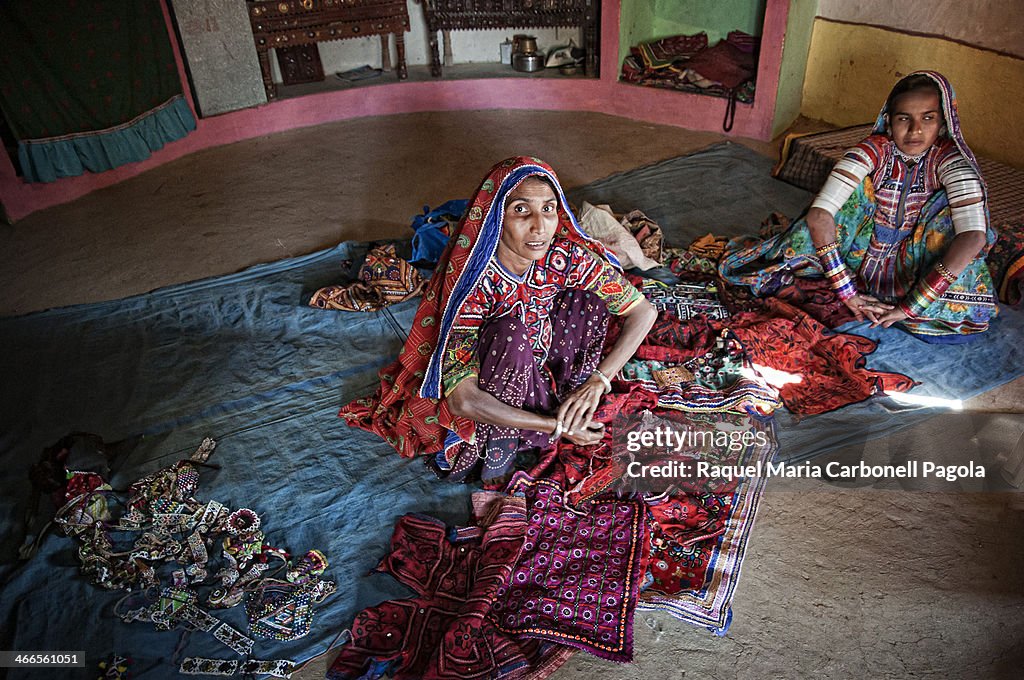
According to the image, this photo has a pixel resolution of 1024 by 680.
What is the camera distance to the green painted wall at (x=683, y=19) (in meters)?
6.06

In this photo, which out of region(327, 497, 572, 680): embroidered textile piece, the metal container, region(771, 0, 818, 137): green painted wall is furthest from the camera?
the metal container

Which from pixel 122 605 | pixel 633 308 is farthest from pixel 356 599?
pixel 633 308

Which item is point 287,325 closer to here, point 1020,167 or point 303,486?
point 303,486

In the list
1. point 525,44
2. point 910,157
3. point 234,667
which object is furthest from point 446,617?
point 525,44

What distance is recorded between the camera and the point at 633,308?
9.14 ft

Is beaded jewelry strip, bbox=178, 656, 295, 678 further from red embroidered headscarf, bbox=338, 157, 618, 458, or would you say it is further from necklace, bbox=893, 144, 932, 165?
necklace, bbox=893, 144, 932, 165

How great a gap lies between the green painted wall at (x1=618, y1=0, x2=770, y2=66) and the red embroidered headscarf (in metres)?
4.18

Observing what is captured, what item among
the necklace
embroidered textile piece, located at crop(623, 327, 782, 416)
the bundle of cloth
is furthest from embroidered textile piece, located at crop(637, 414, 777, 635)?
the bundle of cloth

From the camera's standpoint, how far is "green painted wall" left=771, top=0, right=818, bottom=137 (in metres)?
5.37

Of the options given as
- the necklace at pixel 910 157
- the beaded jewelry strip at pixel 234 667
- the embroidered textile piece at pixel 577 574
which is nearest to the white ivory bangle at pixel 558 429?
the embroidered textile piece at pixel 577 574

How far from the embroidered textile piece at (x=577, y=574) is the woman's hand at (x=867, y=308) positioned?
154cm

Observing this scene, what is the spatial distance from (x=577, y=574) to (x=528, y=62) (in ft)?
18.2

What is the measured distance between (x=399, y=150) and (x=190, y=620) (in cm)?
444

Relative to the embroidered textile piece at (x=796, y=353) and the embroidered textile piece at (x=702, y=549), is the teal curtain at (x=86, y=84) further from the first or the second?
the embroidered textile piece at (x=702, y=549)
